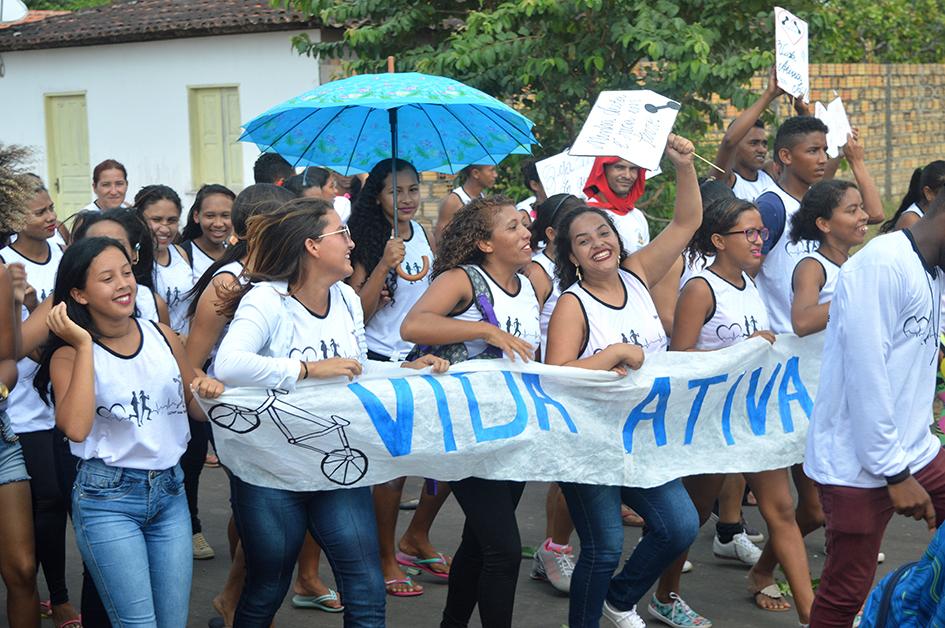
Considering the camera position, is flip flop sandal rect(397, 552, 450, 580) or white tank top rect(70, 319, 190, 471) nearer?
white tank top rect(70, 319, 190, 471)

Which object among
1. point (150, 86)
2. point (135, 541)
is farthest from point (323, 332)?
point (150, 86)

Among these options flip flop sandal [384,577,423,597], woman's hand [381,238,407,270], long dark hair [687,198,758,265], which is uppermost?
long dark hair [687,198,758,265]

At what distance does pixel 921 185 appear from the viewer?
24.2 feet

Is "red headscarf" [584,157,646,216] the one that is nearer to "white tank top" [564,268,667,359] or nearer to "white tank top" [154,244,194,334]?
"white tank top" [564,268,667,359]

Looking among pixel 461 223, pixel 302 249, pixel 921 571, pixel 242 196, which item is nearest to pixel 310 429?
pixel 302 249

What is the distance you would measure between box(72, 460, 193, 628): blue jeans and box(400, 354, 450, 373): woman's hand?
1.02 meters

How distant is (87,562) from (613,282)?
7.46 feet

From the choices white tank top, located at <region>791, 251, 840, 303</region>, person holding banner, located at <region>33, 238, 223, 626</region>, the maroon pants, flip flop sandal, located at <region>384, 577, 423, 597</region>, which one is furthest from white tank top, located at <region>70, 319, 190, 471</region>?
white tank top, located at <region>791, 251, 840, 303</region>

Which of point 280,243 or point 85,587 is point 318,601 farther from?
point 280,243

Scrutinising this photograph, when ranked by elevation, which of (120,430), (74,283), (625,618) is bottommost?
(625,618)

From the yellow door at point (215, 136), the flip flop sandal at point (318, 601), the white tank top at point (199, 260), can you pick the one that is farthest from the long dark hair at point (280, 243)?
the yellow door at point (215, 136)

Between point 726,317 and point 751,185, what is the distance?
7.77 ft

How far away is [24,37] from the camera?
71.0ft

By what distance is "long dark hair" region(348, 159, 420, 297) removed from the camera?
20.3ft
